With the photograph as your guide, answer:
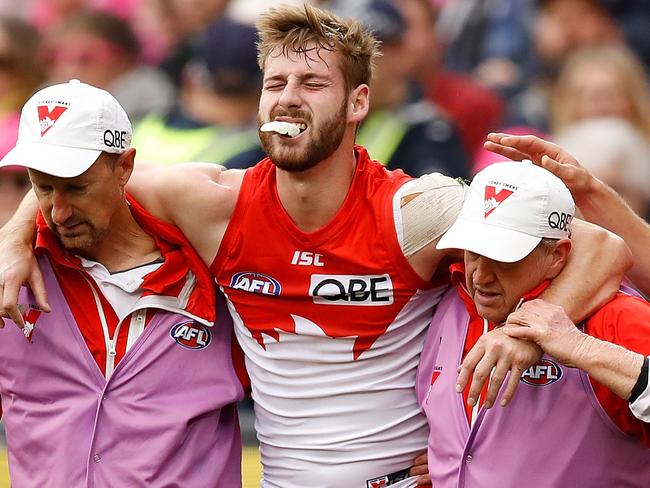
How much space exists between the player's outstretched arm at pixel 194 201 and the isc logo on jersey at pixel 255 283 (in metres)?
0.11

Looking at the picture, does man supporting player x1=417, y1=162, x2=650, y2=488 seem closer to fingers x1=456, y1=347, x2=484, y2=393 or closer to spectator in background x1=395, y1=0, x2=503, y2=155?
fingers x1=456, y1=347, x2=484, y2=393

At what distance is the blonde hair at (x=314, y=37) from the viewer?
4.50 metres

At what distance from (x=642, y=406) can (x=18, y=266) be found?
76.5 inches

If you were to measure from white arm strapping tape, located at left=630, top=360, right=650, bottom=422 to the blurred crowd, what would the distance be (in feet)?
12.0

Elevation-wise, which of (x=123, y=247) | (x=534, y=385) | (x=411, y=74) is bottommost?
(x=411, y=74)

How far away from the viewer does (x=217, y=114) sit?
760 centimetres

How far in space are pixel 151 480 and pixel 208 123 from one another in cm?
349

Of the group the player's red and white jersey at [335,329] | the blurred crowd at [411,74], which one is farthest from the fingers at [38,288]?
the blurred crowd at [411,74]

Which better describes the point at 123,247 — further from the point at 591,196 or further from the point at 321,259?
the point at 591,196

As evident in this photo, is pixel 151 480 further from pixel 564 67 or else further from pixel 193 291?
pixel 564 67

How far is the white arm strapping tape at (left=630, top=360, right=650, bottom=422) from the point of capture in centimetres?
374

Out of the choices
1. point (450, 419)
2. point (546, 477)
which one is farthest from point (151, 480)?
point (546, 477)

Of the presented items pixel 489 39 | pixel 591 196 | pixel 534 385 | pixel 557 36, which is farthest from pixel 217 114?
pixel 534 385

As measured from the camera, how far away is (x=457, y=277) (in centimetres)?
435
